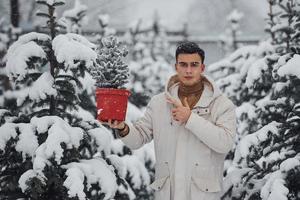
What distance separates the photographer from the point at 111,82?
3.45 metres

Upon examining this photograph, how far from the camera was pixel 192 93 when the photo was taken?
3.62 m

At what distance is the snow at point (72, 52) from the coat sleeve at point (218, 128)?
936mm

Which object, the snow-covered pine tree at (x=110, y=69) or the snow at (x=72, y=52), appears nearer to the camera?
the snow-covered pine tree at (x=110, y=69)

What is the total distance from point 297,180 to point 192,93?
1.11m

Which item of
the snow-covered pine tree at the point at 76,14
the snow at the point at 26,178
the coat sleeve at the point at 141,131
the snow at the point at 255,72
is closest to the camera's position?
the snow at the point at 26,178

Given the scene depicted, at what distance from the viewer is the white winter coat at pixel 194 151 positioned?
3471 millimetres

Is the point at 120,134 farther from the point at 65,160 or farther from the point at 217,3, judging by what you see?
the point at 217,3

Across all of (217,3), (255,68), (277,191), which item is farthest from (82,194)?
(217,3)

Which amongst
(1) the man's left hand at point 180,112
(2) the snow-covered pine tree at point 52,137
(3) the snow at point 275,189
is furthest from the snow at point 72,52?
(3) the snow at point 275,189

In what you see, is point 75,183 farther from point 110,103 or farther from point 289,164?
point 289,164

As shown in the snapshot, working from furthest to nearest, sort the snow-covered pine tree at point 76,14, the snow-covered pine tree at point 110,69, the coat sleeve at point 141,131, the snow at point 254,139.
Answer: the snow-covered pine tree at point 76,14 → the snow at point 254,139 → the coat sleeve at point 141,131 → the snow-covered pine tree at point 110,69

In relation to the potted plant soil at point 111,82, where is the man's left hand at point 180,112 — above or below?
below

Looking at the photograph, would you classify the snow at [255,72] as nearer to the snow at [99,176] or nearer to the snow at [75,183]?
the snow at [99,176]

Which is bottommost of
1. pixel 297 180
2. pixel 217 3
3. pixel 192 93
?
pixel 297 180
